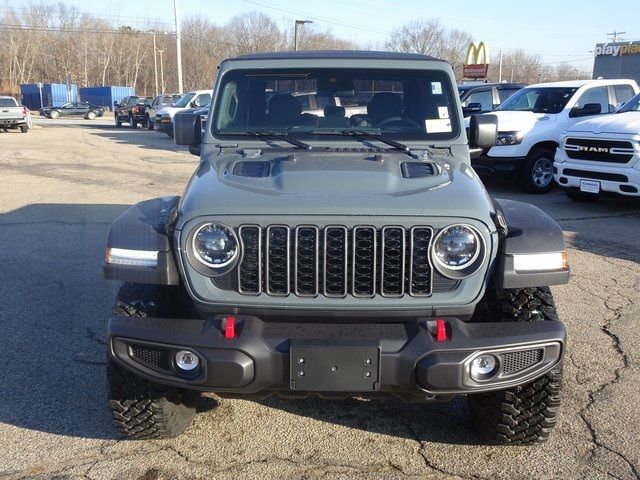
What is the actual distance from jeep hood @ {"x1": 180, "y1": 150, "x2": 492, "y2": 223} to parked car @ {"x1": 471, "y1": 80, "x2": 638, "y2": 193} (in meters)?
8.17

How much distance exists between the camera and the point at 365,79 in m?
4.30

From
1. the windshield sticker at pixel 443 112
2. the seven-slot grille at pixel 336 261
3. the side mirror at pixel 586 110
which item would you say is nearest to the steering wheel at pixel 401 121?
the windshield sticker at pixel 443 112

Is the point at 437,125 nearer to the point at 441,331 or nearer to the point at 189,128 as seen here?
the point at 189,128

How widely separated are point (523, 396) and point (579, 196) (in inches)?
318

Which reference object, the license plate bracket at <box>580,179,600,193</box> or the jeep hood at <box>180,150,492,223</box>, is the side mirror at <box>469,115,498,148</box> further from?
the license plate bracket at <box>580,179,600,193</box>

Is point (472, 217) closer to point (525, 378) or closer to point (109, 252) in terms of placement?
point (525, 378)

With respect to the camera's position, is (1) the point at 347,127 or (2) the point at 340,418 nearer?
(2) the point at 340,418

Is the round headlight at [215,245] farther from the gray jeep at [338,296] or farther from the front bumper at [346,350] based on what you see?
the front bumper at [346,350]

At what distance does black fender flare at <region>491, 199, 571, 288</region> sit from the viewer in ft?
10.0

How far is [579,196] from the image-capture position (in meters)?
10.5

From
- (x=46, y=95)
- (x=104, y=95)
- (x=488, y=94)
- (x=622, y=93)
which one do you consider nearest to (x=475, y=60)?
(x=488, y=94)

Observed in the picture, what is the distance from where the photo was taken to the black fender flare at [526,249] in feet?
10.0

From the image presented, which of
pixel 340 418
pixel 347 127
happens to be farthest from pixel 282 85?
pixel 340 418

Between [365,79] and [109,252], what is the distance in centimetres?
204
